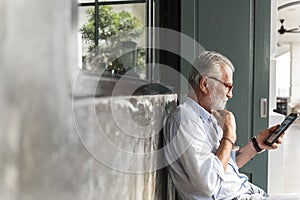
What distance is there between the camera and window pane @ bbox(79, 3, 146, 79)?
2.99 feet

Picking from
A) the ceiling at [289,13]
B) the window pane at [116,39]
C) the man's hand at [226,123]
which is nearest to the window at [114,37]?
the window pane at [116,39]

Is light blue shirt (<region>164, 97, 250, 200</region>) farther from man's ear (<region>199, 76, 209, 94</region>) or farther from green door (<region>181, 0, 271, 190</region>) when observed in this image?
green door (<region>181, 0, 271, 190</region>)

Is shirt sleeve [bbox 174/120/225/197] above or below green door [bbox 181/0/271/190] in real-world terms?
below

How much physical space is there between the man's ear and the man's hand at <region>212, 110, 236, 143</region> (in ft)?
0.41

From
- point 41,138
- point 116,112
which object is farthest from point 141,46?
point 41,138

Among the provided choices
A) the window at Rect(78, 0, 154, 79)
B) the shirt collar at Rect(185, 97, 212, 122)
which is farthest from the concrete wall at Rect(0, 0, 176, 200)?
the shirt collar at Rect(185, 97, 212, 122)

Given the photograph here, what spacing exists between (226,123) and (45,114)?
5.04ft

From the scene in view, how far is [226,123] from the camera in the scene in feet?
6.30

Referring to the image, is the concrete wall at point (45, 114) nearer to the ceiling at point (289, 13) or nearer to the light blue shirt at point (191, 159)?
the light blue shirt at point (191, 159)

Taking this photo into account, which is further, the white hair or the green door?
the green door

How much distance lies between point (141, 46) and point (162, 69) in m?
0.51

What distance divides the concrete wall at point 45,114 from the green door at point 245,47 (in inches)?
84.2

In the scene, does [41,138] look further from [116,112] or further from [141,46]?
[141,46]

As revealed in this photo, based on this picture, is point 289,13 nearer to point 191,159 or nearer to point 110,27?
point 191,159
